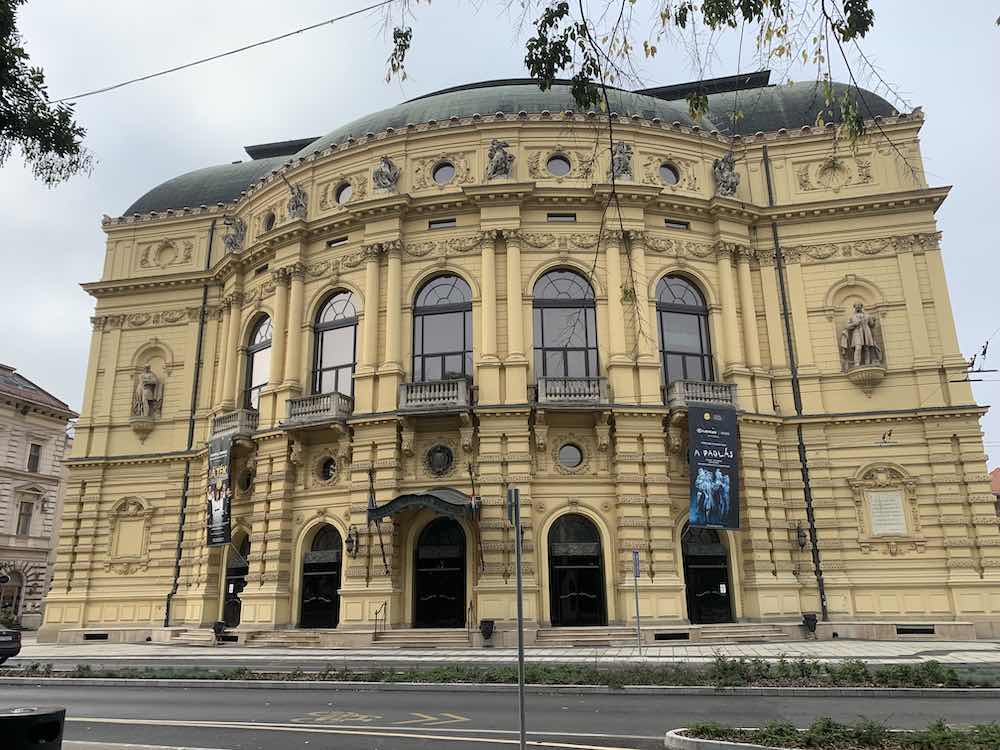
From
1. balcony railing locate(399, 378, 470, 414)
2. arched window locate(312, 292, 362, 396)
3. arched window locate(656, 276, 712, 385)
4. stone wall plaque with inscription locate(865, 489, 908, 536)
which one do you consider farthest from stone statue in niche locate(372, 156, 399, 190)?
stone wall plaque with inscription locate(865, 489, 908, 536)

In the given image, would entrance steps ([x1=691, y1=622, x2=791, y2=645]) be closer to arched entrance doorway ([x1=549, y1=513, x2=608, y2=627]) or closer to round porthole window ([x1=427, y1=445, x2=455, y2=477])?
arched entrance doorway ([x1=549, y1=513, x2=608, y2=627])

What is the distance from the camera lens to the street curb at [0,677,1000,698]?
45.0ft

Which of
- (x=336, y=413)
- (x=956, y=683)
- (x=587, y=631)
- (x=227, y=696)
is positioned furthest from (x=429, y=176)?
(x=956, y=683)

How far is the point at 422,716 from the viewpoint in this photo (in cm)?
1217

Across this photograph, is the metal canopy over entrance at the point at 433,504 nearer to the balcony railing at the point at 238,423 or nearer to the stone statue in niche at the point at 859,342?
the balcony railing at the point at 238,423

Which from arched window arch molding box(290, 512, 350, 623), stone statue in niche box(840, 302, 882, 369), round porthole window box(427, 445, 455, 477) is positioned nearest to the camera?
round porthole window box(427, 445, 455, 477)

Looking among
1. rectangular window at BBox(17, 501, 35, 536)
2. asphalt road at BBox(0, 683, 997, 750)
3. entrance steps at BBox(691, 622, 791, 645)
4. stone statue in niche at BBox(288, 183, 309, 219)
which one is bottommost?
asphalt road at BBox(0, 683, 997, 750)

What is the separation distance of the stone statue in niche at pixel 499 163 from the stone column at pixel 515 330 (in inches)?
97.6

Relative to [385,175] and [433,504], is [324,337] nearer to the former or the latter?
[385,175]

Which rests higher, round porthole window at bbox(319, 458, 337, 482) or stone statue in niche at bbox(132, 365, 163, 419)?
stone statue in niche at bbox(132, 365, 163, 419)

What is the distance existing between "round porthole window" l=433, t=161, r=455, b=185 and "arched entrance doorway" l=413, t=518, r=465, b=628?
13970 millimetres

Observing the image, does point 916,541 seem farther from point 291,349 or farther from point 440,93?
point 440,93

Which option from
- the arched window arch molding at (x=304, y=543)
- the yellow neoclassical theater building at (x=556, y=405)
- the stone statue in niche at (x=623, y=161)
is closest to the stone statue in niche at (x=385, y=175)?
the yellow neoclassical theater building at (x=556, y=405)

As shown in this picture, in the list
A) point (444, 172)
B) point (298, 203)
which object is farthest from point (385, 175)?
point (298, 203)
